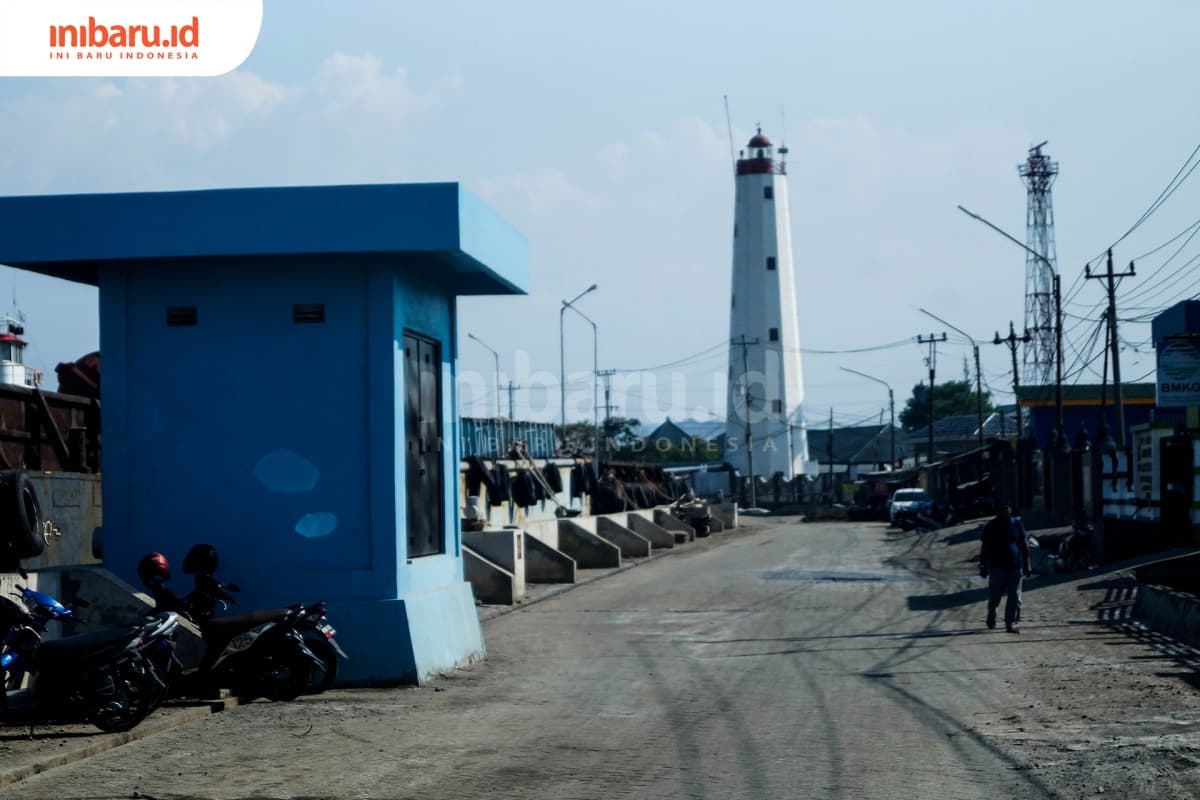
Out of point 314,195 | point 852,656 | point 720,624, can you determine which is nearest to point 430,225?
point 314,195

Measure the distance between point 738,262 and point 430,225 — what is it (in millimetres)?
76405

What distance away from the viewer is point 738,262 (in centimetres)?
8938

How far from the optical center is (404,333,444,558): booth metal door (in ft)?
49.9

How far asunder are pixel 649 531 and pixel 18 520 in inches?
1499

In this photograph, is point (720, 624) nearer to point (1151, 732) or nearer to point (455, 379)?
point (455, 379)

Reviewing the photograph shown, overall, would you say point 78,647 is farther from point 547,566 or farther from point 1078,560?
point 1078,560

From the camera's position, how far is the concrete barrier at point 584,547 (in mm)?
38219

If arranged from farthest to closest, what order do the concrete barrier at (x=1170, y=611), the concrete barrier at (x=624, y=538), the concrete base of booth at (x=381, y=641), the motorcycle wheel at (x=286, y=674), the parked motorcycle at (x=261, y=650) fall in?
1. the concrete barrier at (x=624, y=538)
2. the concrete barrier at (x=1170, y=611)
3. the concrete base of booth at (x=381, y=641)
4. the motorcycle wheel at (x=286, y=674)
5. the parked motorcycle at (x=261, y=650)

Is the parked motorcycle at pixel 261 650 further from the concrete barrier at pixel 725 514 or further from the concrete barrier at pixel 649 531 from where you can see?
the concrete barrier at pixel 725 514

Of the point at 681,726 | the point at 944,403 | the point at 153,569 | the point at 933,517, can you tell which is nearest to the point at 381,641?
the point at 153,569

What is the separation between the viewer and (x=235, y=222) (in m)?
14.1

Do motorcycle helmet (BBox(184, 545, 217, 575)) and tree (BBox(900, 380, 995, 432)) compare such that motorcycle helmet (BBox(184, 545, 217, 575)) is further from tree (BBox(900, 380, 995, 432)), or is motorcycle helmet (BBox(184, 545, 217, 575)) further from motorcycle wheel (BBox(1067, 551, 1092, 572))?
tree (BBox(900, 380, 995, 432))

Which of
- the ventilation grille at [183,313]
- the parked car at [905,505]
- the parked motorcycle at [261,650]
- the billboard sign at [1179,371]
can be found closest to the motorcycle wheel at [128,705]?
the parked motorcycle at [261,650]

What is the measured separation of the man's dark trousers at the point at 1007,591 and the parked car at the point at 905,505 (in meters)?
40.7
